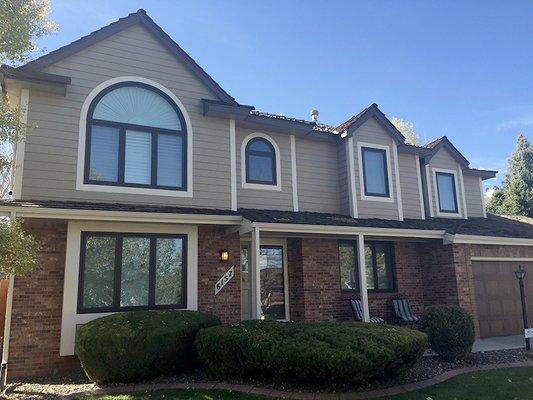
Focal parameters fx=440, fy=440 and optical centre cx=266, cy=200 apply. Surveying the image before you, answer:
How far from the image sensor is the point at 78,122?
968 cm

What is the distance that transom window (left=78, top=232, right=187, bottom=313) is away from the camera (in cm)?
914

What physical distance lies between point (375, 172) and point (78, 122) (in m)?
8.51

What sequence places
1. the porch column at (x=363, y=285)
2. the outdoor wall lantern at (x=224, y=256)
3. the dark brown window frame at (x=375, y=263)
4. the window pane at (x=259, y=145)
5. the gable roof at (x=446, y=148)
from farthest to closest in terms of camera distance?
the gable roof at (x=446, y=148) → the dark brown window frame at (x=375, y=263) → the window pane at (x=259, y=145) → the porch column at (x=363, y=285) → the outdoor wall lantern at (x=224, y=256)

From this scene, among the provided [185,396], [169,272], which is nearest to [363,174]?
[169,272]

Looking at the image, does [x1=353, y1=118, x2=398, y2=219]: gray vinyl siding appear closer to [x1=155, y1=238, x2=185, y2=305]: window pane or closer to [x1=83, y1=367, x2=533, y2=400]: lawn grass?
[x1=155, y1=238, x2=185, y2=305]: window pane

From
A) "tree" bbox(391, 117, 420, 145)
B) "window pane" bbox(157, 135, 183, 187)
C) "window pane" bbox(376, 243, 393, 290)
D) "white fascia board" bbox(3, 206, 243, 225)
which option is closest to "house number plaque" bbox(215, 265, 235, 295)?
"white fascia board" bbox(3, 206, 243, 225)

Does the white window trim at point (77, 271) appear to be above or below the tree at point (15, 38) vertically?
below

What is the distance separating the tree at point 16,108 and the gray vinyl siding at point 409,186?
10766mm

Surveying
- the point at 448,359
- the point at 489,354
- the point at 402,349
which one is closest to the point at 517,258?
the point at 489,354

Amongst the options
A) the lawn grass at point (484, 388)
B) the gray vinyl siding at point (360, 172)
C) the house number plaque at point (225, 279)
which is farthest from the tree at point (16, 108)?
the gray vinyl siding at point (360, 172)

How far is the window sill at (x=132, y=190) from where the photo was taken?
31.1ft

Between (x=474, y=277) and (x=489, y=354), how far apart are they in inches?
134

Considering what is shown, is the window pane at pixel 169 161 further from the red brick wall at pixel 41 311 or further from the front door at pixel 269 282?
the front door at pixel 269 282

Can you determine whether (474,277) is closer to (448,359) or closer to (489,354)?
(489,354)
